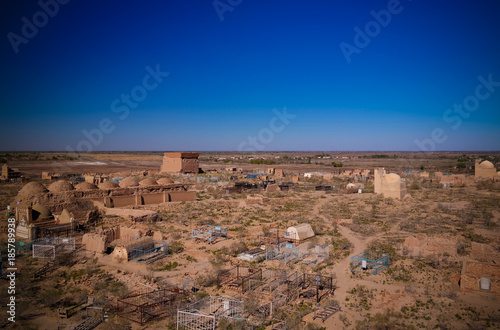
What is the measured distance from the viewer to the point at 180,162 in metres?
48.0

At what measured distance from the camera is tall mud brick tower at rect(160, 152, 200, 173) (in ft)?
158

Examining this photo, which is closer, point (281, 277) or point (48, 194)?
point (281, 277)

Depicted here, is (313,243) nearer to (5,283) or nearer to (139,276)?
(139,276)

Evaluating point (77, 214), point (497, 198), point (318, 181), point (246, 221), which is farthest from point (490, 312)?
point (318, 181)

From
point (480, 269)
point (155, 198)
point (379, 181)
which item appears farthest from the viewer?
point (379, 181)

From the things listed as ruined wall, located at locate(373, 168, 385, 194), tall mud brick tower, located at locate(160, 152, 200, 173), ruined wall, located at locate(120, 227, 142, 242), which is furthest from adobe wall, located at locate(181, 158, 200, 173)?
ruined wall, located at locate(120, 227, 142, 242)

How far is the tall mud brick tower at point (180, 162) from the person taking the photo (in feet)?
158

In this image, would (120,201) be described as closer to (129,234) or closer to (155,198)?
(155,198)

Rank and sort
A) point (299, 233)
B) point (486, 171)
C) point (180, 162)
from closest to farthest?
point (299, 233) → point (486, 171) → point (180, 162)

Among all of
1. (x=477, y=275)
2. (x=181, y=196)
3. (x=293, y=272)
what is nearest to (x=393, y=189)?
(x=181, y=196)

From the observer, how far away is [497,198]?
93.3ft

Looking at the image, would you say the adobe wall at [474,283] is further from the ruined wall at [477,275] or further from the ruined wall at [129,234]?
the ruined wall at [129,234]

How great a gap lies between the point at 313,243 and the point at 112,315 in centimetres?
974

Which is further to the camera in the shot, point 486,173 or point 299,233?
point 486,173
